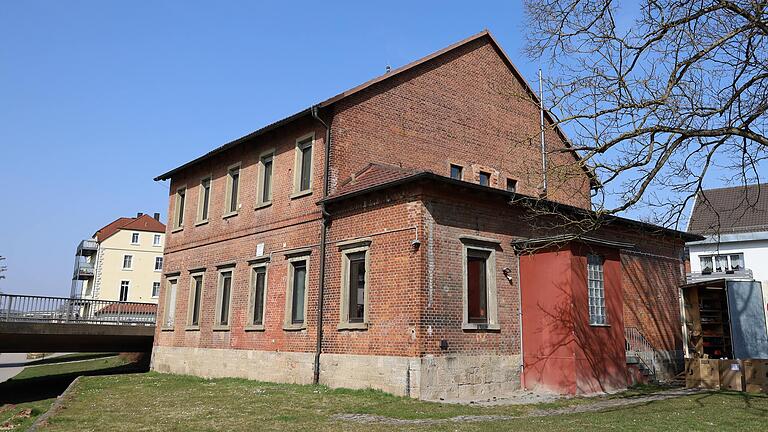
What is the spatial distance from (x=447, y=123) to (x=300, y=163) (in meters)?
5.12

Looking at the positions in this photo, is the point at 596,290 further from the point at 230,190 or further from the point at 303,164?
the point at 230,190

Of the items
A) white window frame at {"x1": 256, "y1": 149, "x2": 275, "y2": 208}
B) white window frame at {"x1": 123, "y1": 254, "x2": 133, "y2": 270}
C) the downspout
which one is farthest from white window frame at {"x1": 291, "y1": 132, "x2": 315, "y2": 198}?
white window frame at {"x1": 123, "y1": 254, "x2": 133, "y2": 270}

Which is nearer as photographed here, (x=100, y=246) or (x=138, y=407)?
(x=138, y=407)

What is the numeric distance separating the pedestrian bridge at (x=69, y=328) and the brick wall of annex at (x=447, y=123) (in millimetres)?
14814

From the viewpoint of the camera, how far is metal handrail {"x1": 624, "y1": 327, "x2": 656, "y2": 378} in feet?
57.1

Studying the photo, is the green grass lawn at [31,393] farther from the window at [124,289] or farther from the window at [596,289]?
the window at [124,289]

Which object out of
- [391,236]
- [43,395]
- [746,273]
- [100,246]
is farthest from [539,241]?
[100,246]

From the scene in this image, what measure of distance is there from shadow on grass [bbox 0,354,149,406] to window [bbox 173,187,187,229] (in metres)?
7.77

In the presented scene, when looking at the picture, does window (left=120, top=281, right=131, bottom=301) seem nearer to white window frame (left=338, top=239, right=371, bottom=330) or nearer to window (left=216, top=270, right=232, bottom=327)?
window (left=216, top=270, right=232, bottom=327)

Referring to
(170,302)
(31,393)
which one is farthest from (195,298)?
(31,393)

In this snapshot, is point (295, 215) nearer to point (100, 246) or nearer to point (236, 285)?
point (236, 285)

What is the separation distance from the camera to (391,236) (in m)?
14.6

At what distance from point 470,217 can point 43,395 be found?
18.4m

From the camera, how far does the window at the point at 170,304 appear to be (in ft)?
80.1
